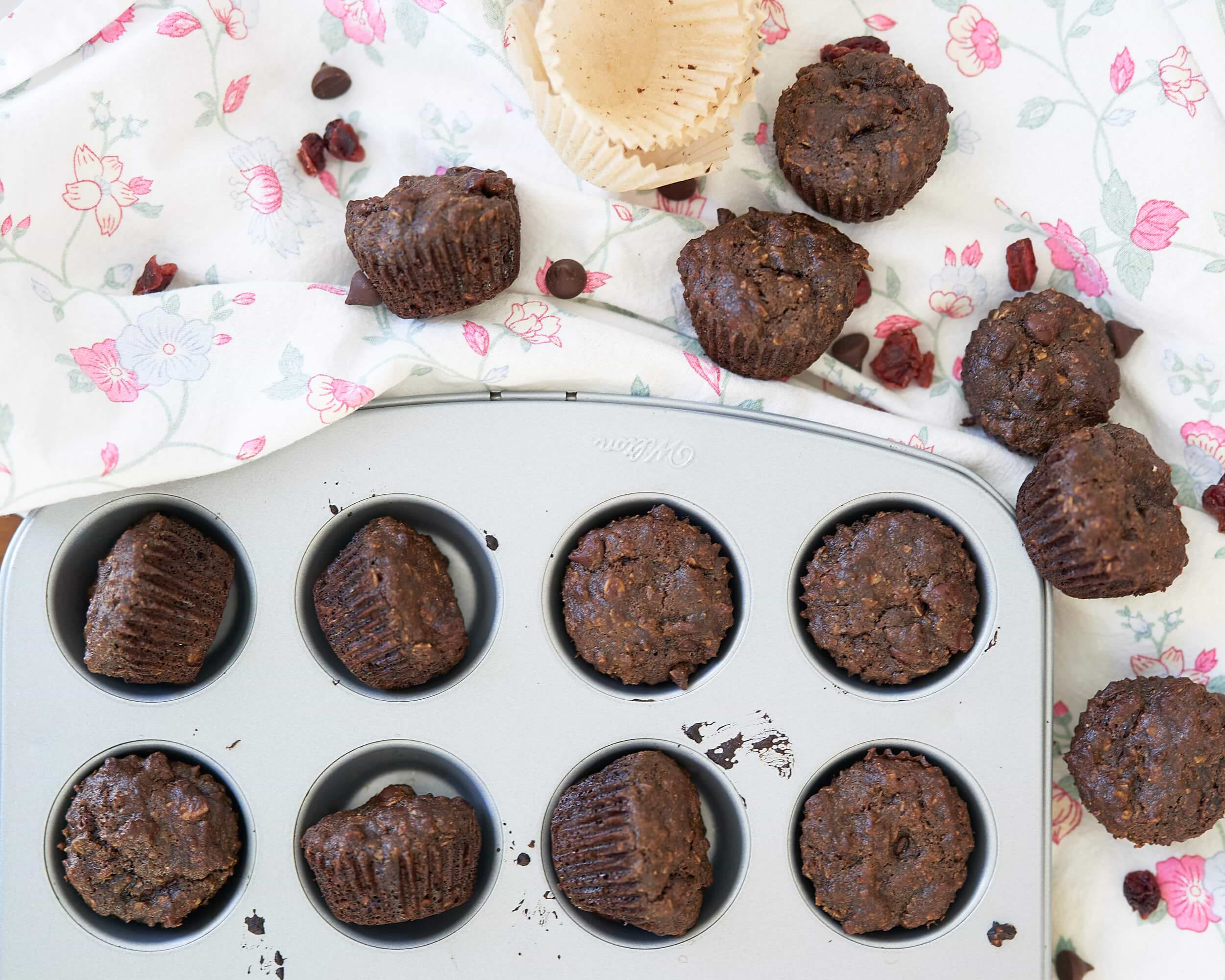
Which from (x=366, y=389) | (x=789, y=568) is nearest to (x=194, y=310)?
(x=366, y=389)

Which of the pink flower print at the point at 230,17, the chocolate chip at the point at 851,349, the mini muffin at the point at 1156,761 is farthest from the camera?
the chocolate chip at the point at 851,349

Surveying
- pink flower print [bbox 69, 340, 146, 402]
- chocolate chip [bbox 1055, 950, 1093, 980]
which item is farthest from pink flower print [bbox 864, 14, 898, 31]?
chocolate chip [bbox 1055, 950, 1093, 980]

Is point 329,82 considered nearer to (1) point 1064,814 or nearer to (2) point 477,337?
(2) point 477,337

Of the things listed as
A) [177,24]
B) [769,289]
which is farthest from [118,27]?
[769,289]

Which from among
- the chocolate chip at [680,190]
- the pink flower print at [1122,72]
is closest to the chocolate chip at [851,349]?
the chocolate chip at [680,190]

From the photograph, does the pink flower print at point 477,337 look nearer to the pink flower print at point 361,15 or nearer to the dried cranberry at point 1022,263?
the pink flower print at point 361,15

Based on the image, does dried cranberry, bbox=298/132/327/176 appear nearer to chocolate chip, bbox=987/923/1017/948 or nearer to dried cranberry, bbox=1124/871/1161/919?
chocolate chip, bbox=987/923/1017/948
